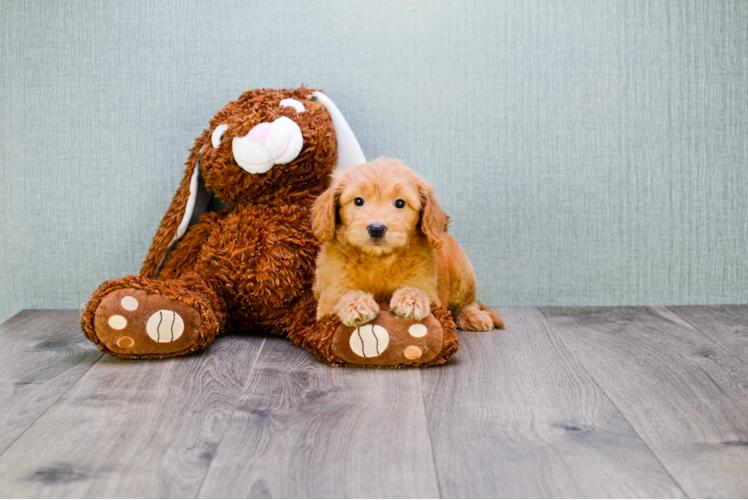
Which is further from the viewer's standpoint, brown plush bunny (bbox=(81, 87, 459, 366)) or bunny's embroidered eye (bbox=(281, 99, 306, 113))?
bunny's embroidered eye (bbox=(281, 99, 306, 113))

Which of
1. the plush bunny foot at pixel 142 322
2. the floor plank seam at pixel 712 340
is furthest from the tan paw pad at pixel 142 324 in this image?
the floor plank seam at pixel 712 340

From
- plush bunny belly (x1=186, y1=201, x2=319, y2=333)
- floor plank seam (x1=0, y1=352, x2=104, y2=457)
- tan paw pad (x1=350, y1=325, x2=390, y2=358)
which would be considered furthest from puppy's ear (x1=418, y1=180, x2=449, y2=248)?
floor plank seam (x1=0, y1=352, x2=104, y2=457)

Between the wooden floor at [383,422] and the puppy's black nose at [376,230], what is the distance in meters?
Result: 0.31

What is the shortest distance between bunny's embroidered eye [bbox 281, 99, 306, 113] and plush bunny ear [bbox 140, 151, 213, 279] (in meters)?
0.28

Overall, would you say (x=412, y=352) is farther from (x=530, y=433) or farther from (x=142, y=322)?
(x=142, y=322)

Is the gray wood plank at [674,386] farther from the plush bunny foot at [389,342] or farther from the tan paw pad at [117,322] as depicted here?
the tan paw pad at [117,322]

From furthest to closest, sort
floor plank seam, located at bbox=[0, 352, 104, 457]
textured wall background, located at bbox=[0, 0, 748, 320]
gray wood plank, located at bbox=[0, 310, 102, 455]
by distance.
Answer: textured wall background, located at bbox=[0, 0, 748, 320], gray wood plank, located at bbox=[0, 310, 102, 455], floor plank seam, located at bbox=[0, 352, 104, 457]

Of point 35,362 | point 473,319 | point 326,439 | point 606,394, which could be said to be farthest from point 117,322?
point 606,394

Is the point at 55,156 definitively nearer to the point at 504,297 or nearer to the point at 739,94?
the point at 504,297

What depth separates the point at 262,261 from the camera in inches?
65.5

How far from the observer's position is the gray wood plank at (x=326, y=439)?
957 millimetres

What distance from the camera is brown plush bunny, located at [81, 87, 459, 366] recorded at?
1477mm

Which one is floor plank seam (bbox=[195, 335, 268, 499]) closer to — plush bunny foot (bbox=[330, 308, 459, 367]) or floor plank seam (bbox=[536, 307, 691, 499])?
plush bunny foot (bbox=[330, 308, 459, 367])

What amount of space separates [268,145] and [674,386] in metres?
1.09
